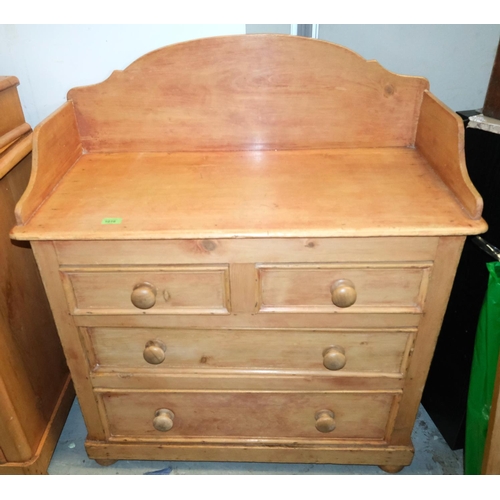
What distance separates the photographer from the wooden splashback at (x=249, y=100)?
1273 mm

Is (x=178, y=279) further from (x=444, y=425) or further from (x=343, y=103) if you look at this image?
(x=444, y=425)

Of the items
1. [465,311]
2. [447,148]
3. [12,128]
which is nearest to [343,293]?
[447,148]

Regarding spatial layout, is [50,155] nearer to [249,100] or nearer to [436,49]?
[249,100]

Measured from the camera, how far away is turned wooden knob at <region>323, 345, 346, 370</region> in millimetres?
1198

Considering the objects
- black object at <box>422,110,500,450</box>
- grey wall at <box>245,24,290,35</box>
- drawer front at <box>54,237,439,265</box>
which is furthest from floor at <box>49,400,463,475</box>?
grey wall at <box>245,24,290,35</box>

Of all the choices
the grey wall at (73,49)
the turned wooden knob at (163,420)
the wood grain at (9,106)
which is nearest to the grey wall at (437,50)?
the grey wall at (73,49)

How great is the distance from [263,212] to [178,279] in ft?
0.86

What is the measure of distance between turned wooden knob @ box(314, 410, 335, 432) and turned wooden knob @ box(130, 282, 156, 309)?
61cm

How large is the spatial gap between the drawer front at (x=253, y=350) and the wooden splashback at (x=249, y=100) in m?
0.56

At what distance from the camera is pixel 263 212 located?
3.48ft

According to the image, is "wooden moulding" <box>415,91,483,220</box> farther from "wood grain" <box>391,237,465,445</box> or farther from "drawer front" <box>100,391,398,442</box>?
"drawer front" <box>100,391,398,442</box>

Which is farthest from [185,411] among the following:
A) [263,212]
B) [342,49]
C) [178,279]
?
[342,49]

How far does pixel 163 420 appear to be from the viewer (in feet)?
4.40

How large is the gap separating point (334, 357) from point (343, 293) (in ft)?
0.72
